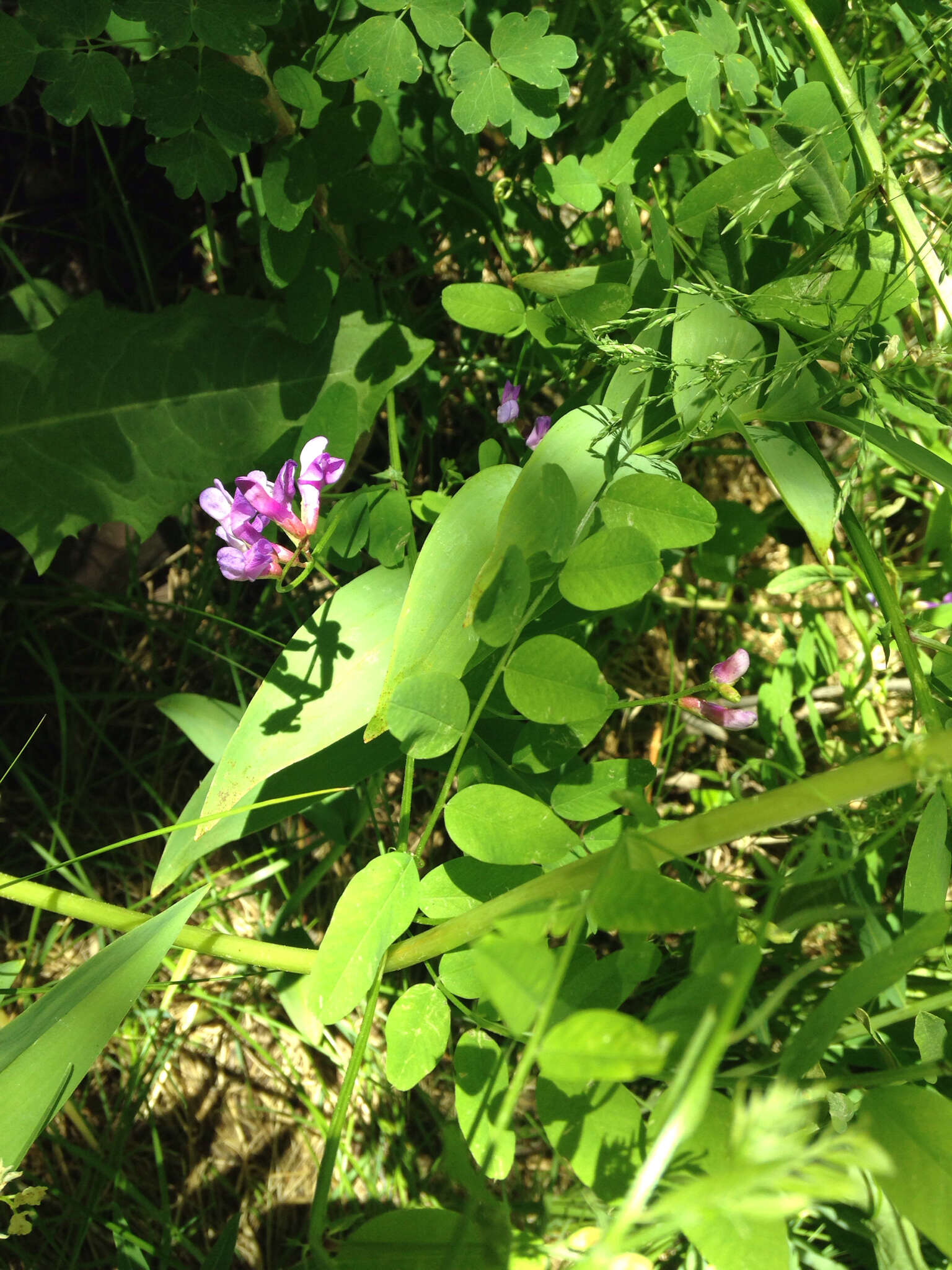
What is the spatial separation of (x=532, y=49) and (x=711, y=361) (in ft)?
1.68

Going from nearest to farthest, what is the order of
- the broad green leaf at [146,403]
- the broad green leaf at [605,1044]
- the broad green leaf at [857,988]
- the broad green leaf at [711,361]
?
1. the broad green leaf at [605,1044]
2. the broad green leaf at [857,988]
3. the broad green leaf at [711,361]
4. the broad green leaf at [146,403]

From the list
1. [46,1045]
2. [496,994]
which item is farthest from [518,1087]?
[46,1045]

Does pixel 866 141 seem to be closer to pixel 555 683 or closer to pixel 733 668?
pixel 733 668

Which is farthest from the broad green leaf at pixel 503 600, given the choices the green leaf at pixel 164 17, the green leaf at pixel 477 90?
the green leaf at pixel 164 17

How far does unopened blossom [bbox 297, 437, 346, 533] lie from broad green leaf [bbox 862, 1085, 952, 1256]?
2.73 feet

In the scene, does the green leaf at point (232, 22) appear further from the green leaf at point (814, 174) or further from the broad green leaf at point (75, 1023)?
the broad green leaf at point (75, 1023)

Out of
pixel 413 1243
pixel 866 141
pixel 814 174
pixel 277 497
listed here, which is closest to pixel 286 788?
pixel 277 497

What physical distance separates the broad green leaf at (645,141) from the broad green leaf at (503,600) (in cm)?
68

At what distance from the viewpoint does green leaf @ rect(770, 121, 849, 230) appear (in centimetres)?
109

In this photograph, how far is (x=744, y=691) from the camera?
1.79m

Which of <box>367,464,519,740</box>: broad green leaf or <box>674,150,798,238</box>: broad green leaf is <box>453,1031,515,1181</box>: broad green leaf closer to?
<box>367,464,519,740</box>: broad green leaf

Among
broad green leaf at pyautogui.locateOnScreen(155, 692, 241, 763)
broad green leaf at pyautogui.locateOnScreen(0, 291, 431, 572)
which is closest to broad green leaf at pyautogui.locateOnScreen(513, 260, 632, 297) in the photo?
broad green leaf at pyautogui.locateOnScreen(0, 291, 431, 572)

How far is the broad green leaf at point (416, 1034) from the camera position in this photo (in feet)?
3.18

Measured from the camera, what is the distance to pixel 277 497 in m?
1.12
